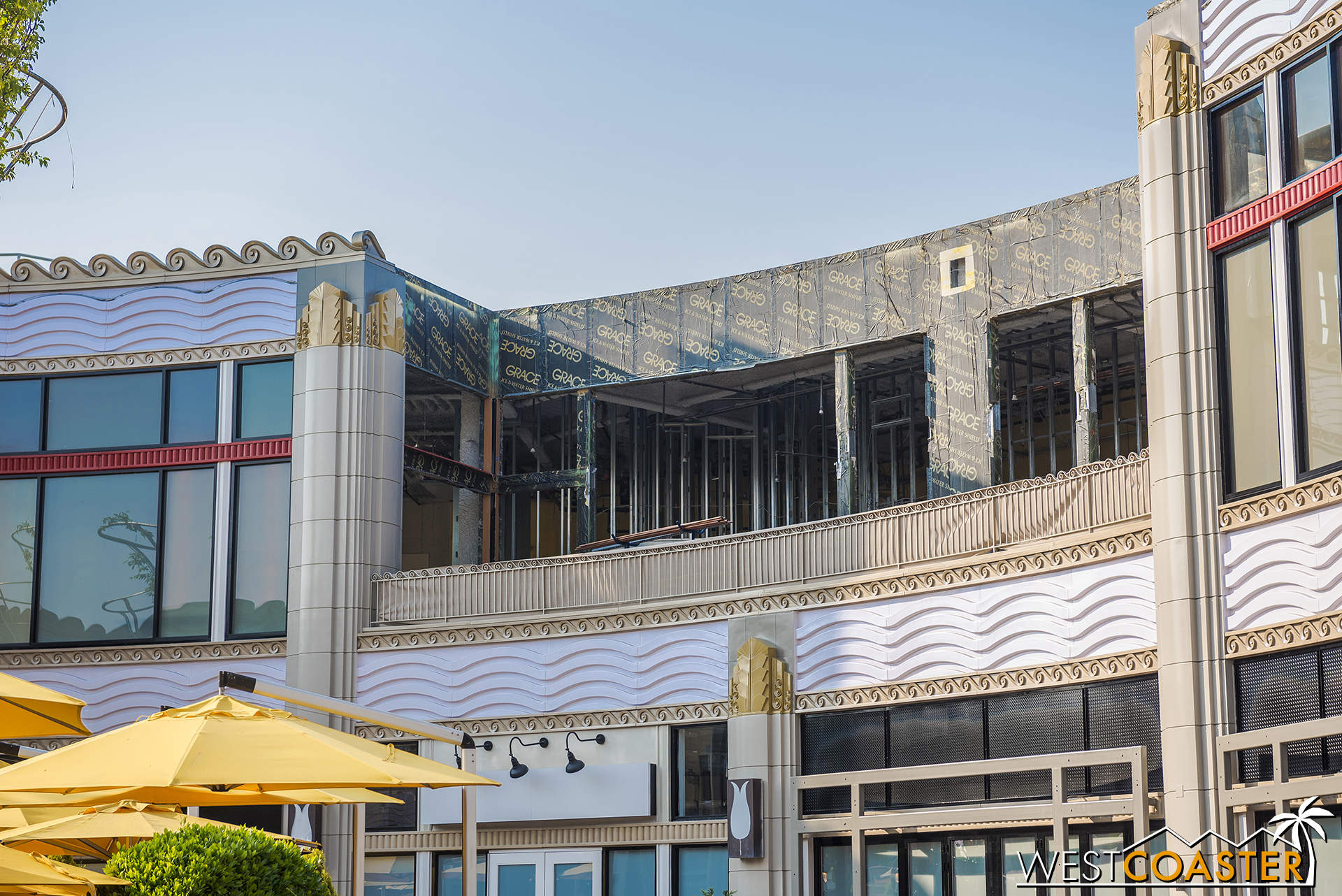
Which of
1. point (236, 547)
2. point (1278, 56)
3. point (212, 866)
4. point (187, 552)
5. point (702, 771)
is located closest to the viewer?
point (212, 866)

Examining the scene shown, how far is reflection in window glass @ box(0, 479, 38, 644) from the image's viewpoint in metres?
27.9

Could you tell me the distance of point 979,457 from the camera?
2533cm

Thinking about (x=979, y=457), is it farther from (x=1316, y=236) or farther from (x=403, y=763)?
(x=403, y=763)

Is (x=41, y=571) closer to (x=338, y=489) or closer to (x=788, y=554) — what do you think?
(x=338, y=489)

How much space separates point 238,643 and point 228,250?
284 inches

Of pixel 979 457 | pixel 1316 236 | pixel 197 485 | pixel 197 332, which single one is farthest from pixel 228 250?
pixel 1316 236

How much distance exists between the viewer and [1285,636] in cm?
1652

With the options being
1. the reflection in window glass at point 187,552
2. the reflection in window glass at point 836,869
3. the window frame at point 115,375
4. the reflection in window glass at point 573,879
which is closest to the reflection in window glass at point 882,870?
the reflection in window glass at point 836,869

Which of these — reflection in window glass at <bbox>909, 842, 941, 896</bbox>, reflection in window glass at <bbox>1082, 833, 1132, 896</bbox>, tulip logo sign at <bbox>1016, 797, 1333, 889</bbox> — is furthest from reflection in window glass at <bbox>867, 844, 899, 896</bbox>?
tulip logo sign at <bbox>1016, 797, 1333, 889</bbox>

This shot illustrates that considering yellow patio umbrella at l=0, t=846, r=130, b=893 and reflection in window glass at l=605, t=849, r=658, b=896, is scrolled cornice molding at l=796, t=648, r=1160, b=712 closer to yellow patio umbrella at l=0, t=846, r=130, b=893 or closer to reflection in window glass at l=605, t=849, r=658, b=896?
reflection in window glass at l=605, t=849, r=658, b=896

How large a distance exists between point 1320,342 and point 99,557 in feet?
68.9

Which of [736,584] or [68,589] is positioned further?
[68,589]

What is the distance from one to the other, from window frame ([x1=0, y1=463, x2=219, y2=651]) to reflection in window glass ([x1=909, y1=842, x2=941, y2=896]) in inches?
526

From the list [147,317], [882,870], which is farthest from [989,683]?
[147,317]
